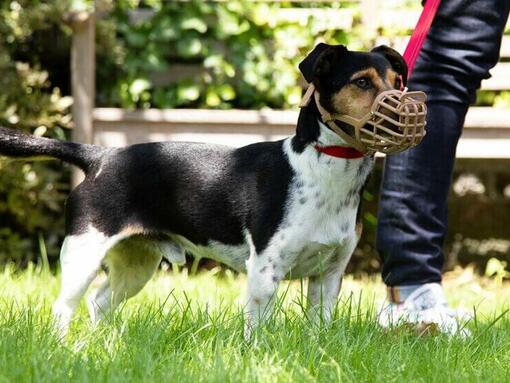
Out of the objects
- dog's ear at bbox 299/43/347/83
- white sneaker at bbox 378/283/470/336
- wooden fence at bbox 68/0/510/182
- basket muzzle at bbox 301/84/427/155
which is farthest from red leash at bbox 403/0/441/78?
wooden fence at bbox 68/0/510/182

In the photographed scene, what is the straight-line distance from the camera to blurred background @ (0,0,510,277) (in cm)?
572

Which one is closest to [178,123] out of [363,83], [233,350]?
[363,83]

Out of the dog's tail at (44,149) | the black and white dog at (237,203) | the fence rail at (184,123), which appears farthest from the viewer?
the fence rail at (184,123)

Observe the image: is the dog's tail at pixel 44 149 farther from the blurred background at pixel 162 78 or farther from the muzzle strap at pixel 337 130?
the blurred background at pixel 162 78

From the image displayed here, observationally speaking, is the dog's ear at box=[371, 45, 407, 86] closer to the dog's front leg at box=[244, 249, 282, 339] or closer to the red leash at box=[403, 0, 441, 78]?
the red leash at box=[403, 0, 441, 78]

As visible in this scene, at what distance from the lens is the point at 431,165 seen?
3947mm

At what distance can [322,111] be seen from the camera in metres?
3.36

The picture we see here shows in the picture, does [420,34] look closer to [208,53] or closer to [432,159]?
[432,159]

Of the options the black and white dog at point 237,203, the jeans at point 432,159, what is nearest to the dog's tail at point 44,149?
the black and white dog at point 237,203

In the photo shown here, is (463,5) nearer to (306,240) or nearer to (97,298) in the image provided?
(306,240)

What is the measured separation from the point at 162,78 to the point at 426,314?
3.22 m

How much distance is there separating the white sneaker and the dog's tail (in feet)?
4.21

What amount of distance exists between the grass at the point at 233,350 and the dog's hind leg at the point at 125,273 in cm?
26

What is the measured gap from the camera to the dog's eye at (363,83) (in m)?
3.29
